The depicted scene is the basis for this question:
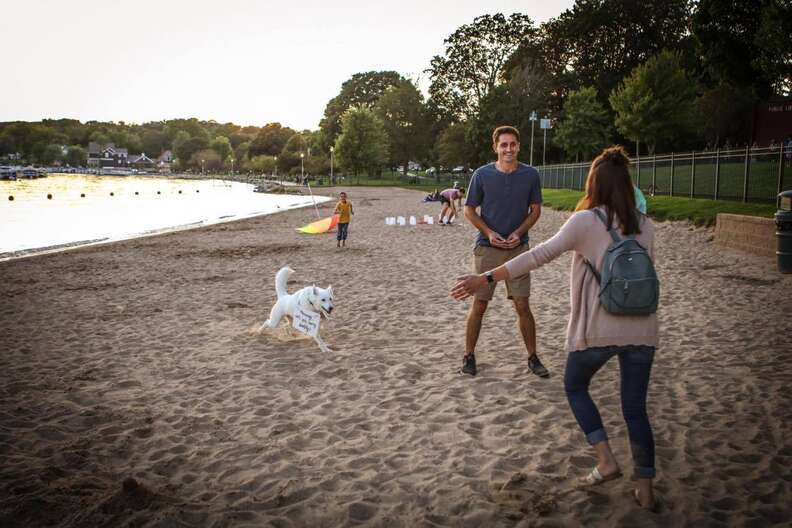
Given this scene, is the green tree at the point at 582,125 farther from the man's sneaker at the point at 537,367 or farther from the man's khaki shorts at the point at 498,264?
the man's khaki shorts at the point at 498,264

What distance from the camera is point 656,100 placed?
4316 cm

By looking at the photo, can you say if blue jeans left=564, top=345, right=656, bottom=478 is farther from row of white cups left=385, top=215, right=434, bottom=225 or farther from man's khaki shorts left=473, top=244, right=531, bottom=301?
row of white cups left=385, top=215, right=434, bottom=225

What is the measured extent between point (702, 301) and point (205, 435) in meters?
7.86

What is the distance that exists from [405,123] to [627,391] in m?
92.3

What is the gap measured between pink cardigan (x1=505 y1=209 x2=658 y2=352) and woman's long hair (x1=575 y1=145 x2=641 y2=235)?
71mm

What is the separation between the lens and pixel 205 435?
459 cm

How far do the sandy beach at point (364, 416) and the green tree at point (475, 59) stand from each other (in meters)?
69.7

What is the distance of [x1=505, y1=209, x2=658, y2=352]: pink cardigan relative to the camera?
A: 9.83ft

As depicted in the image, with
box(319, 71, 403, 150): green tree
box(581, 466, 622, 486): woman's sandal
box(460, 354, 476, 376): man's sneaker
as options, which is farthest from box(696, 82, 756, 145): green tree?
box(319, 71, 403, 150): green tree

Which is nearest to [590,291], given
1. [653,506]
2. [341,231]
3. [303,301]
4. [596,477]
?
A: [596,477]

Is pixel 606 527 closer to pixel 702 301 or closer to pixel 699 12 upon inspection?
pixel 702 301

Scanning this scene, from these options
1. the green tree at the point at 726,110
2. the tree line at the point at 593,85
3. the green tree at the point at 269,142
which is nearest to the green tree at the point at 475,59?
the tree line at the point at 593,85

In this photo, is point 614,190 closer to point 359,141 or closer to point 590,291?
point 590,291

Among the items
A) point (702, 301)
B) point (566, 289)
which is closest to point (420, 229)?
point (566, 289)
